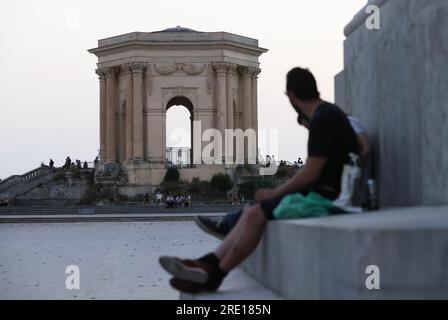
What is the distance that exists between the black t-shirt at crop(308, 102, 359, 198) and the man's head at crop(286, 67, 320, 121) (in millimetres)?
330

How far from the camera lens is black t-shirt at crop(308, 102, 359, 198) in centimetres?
529

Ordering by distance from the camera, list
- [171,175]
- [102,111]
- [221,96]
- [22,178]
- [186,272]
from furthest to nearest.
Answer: [102,111] < [221,96] < [22,178] < [171,175] < [186,272]

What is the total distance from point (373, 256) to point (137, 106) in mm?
49341

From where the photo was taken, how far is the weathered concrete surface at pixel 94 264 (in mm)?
7816

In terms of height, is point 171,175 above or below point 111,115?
below

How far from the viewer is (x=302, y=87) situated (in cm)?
583

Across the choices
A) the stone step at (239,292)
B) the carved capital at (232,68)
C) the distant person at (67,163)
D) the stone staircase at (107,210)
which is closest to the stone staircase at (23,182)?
the distant person at (67,163)

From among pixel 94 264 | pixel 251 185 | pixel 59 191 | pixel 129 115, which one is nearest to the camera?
pixel 94 264

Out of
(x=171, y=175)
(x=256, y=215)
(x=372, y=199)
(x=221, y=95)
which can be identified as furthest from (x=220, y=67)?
(x=256, y=215)

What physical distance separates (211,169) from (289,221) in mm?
46486

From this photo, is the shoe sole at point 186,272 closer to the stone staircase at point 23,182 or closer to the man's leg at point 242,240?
the man's leg at point 242,240

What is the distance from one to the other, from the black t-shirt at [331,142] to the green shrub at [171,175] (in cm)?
4469

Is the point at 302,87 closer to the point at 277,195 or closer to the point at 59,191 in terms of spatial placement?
the point at 277,195

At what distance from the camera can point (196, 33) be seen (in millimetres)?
52969
